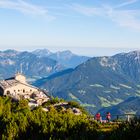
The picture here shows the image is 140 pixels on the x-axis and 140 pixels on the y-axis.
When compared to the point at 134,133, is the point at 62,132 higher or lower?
lower

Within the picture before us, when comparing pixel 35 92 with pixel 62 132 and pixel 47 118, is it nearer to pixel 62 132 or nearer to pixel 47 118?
pixel 47 118

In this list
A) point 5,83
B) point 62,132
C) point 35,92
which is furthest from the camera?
point 5,83

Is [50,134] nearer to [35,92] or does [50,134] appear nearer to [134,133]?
[134,133]

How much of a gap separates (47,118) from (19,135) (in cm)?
854

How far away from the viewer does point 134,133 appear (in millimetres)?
55500

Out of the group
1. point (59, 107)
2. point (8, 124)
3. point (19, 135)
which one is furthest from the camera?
point (59, 107)

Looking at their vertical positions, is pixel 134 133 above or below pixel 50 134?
above

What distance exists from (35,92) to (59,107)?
49.0 meters

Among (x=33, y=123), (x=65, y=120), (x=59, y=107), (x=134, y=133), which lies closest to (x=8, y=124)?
(x=33, y=123)

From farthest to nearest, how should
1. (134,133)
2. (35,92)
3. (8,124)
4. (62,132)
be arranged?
(35,92) < (8,124) < (62,132) < (134,133)

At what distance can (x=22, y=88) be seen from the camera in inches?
6722

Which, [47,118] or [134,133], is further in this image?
[47,118]

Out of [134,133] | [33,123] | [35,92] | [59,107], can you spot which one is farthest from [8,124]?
[35,92]

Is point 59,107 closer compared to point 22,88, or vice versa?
point 59,107
